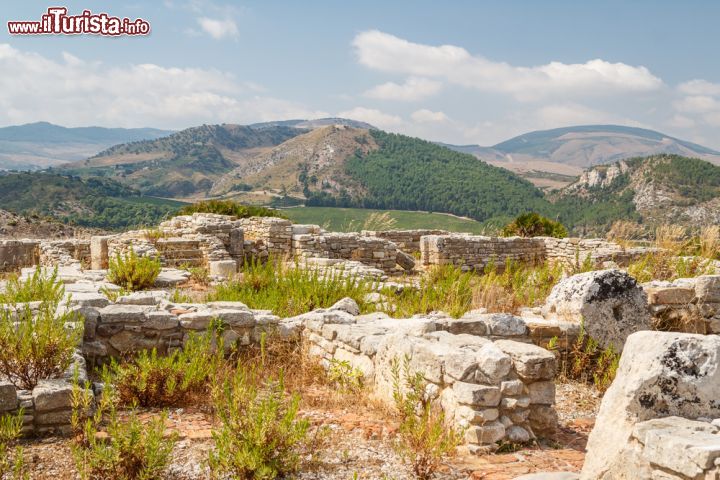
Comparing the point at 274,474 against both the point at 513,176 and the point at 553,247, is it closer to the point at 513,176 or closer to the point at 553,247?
the point at 553,247

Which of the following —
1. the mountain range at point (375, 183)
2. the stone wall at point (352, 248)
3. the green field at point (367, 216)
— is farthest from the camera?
the green field at point (367, 216)

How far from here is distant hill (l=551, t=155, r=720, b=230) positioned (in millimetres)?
54156

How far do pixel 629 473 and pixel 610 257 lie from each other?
13.5 m

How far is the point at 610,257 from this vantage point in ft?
50.4

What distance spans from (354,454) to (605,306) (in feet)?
12.5

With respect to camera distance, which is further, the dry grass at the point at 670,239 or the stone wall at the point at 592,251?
the stone wall at the point at 592,251

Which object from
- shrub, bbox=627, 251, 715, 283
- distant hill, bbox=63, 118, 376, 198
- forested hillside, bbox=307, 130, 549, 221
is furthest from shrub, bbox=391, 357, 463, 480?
distant hill, bbox=63, 118, 376, 198

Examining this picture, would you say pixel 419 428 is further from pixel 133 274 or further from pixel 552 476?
pixel 133 274

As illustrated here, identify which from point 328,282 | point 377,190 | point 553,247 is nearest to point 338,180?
point 377,190

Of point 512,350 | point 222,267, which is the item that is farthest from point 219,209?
point 512,350

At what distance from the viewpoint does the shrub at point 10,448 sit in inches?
130

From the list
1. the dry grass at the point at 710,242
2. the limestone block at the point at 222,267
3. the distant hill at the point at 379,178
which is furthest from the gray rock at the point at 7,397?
the distant hill at the point at 379,178

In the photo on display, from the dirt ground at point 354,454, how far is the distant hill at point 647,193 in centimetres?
5045

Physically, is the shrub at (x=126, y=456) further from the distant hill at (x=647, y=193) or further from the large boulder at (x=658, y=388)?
the distant hill at (x=647, y=193)
